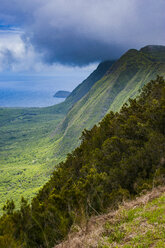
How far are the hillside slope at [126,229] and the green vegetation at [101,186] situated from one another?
0.45 feet

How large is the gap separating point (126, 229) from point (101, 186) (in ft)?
33.9

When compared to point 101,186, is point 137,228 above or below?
above

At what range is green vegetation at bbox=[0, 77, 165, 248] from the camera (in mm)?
12418

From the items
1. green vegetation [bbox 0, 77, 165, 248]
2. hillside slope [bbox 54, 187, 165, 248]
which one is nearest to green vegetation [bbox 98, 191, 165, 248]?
hillside slope [bbox 54, 187, 165, 248]

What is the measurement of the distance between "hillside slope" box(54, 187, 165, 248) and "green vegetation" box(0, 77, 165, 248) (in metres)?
0.14

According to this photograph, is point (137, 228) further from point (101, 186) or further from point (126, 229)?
point (101, 186)

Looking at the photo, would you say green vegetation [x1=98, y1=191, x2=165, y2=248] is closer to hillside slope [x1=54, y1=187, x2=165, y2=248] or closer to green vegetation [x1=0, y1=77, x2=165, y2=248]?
hillside slope [x1=54, y1=187, x2=165, y2=248]

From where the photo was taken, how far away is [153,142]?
22672mm

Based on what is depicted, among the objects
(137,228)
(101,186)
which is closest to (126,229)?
(137,228)

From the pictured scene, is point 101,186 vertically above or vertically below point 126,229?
below

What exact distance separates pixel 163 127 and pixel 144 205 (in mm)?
17270

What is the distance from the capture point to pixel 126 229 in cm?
905

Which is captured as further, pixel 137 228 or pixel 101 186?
pixel 101 186

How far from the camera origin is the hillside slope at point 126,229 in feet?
26.6
